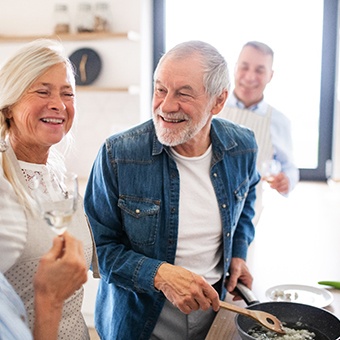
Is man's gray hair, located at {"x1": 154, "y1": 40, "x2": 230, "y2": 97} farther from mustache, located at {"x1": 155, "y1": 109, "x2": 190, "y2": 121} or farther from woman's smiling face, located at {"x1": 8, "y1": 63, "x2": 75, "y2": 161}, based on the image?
woman's smiling face, located at {"x1": 8, "y1": 63, "x2": 75, "y2": 161}

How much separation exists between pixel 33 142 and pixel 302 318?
0.80 m

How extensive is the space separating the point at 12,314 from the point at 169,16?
9.43 feet

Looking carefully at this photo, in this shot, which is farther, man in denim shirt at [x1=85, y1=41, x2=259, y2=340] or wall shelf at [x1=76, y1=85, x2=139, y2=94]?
wall shelf at [x1=76, y1=85, x2=139, y2=94]

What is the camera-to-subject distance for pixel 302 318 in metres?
1.25

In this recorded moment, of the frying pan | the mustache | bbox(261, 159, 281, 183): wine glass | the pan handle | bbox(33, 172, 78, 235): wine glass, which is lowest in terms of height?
the pan handle

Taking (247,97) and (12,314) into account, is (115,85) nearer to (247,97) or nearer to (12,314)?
(247,97)

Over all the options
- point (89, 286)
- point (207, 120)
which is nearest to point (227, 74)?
point (207, 120)

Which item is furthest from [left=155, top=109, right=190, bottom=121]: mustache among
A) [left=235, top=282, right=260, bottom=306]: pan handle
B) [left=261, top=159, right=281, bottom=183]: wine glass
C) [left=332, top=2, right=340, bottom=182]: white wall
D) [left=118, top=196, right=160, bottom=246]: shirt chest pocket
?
[left=332, top=2, right=340, bottom=182]: white wall

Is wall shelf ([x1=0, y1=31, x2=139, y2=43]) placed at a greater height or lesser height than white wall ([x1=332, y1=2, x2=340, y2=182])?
greater

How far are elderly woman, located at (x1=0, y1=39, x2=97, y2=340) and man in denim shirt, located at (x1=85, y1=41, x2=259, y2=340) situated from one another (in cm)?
14

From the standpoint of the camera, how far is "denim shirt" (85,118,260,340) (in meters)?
1.38

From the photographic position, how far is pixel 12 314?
802mm

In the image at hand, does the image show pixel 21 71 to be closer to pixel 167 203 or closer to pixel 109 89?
pixel 167 203

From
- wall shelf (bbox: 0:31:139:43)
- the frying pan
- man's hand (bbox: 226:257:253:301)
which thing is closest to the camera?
the frying pan
